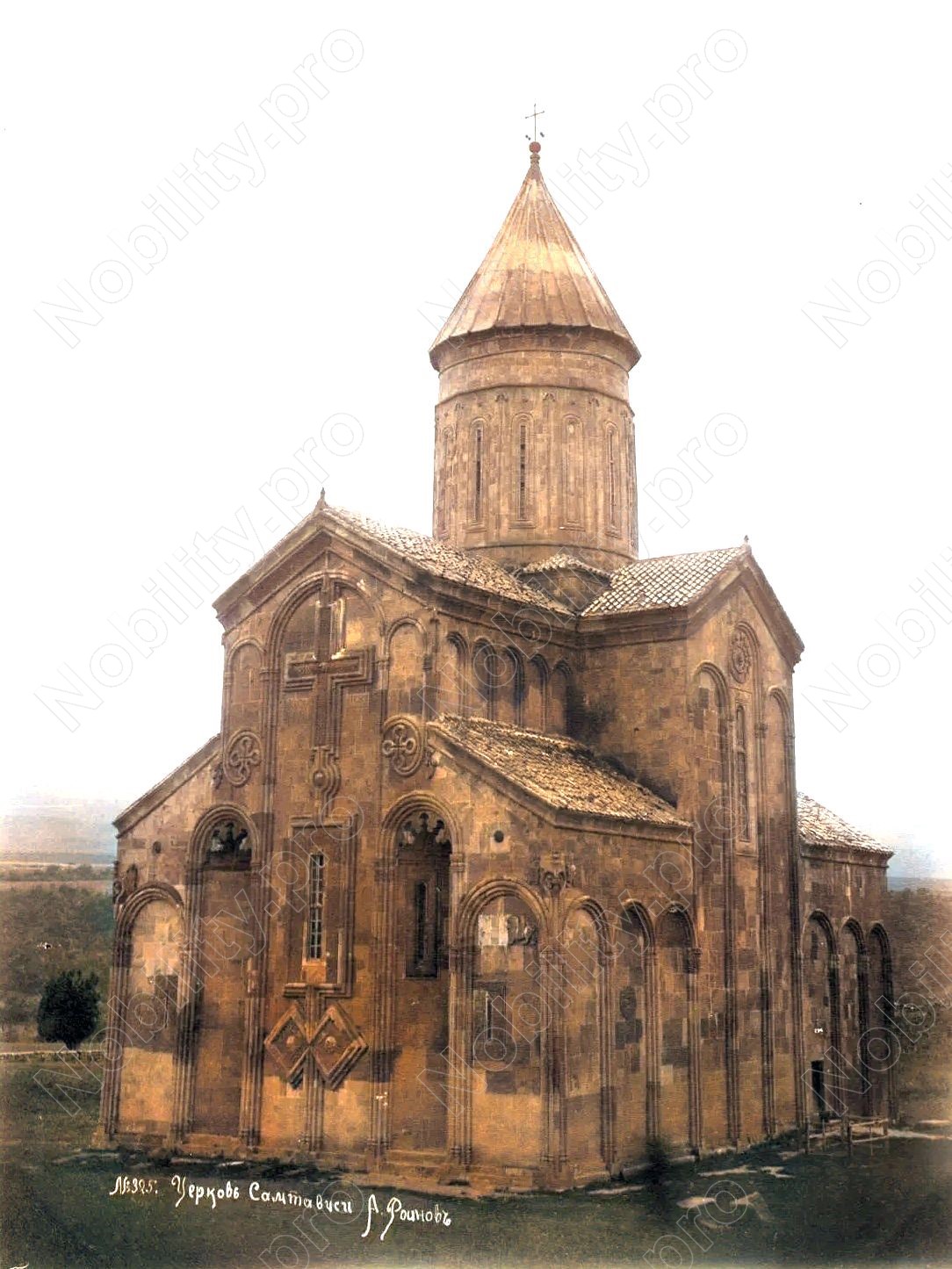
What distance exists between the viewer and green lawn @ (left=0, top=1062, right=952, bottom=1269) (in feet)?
49.9

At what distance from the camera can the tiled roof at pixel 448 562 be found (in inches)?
794

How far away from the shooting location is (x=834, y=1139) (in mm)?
22406

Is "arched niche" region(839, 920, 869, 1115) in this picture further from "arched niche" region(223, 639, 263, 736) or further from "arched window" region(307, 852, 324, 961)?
"arched niche" region(223, 639, 263, 736)

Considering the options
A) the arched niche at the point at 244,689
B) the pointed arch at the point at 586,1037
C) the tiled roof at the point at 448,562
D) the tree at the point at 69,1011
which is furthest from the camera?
the tree at the point at 69,1011

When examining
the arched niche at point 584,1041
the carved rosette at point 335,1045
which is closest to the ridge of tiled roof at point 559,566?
the arched niche at point 584,1041

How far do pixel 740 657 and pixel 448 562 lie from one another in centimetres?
543

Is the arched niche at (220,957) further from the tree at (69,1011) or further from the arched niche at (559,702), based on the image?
the tree at (69,1011)

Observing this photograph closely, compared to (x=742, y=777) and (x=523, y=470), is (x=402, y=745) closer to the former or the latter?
(x=742, y=777)

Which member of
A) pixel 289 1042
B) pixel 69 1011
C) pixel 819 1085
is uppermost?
pixel 289 1042

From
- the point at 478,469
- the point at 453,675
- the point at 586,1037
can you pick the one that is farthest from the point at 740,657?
the point at 586,1037

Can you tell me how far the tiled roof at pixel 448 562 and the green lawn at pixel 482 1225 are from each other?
8697 mm

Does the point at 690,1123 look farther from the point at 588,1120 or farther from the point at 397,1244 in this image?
the point at 397,1244

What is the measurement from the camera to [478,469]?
25.2 metres

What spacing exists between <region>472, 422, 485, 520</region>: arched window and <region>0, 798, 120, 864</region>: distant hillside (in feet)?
43.7
